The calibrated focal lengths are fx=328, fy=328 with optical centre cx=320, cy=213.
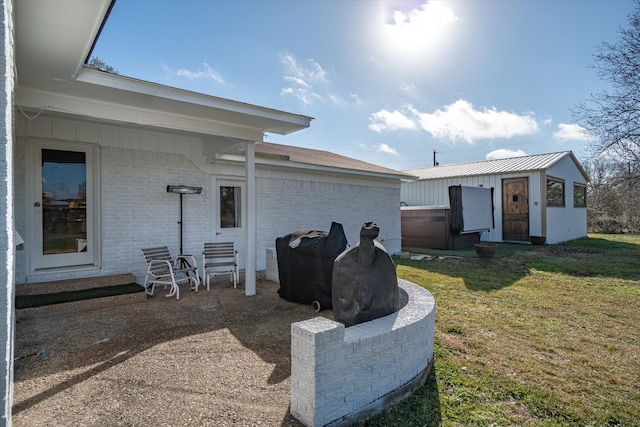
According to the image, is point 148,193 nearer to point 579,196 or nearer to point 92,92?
point 92,92

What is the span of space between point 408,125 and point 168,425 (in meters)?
17.7

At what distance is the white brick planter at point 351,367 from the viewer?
2057mm

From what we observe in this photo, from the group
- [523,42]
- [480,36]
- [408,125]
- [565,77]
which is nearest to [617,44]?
[565,77]

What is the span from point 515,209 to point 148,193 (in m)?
13.5

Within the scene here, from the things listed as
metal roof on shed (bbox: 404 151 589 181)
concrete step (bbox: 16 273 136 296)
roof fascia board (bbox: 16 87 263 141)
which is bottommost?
concrete step (bbox: 16 273 136 296)

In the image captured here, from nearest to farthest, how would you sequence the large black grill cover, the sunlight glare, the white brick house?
the white brick house, the large black grill cover, the sunlight glare

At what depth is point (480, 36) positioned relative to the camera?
27.7 feet

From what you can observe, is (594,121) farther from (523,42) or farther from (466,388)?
(466,388)

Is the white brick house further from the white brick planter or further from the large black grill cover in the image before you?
the white brick planter

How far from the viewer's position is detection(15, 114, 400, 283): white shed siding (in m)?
5.21

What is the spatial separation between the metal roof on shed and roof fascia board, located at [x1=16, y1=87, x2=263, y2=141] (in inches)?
476

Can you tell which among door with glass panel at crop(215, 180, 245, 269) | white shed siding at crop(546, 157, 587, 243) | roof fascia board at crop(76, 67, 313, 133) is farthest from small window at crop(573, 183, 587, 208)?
roof fascia board at crop(76, 67, 313, 133)

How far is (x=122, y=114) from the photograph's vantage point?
423 cm

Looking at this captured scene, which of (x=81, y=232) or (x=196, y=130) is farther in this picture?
(x=81, y=232)
